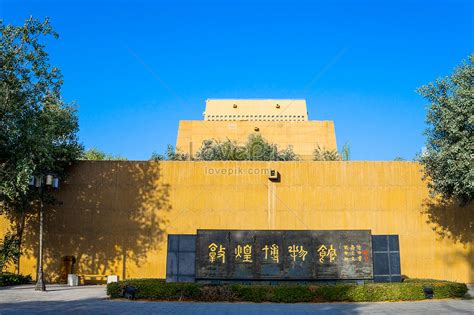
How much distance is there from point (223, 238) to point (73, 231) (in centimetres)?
925

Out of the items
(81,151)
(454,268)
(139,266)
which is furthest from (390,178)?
(81,151)

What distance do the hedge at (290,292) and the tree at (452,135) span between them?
5.09 meters

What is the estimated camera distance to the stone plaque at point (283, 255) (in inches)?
663

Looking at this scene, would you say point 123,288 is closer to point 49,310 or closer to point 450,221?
point 49,310

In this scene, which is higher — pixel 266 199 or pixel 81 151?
pixel 81 151

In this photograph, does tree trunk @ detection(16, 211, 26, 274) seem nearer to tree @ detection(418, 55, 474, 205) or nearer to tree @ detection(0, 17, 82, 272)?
tree @ detection(0, 17, 82, 272)

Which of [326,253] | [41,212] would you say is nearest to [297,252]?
[326,253]

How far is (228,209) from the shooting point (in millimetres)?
22594

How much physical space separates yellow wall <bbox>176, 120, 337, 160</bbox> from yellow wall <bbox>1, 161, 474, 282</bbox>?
34.0 meters

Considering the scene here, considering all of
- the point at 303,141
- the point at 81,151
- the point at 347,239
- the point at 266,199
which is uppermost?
the point at 303,141

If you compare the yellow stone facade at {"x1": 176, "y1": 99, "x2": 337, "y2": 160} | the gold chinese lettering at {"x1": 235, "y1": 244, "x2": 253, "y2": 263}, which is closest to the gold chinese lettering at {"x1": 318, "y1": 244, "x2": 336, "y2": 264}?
the gold chinese lettering at {"x1": 235, "y1": 244, "x2": 253, "y2": 263}

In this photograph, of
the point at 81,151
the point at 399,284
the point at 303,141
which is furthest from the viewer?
the point at 303,141

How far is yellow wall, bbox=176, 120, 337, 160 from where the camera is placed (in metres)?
57.9

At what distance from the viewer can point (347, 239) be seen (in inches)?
677
